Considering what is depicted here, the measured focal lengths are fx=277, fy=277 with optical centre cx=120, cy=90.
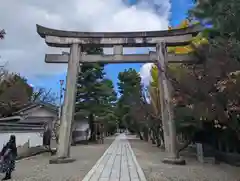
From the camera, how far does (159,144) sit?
26.5 m

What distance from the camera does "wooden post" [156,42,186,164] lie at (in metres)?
12.3

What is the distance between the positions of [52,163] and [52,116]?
17.2m

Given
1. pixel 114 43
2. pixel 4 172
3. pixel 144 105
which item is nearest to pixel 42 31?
pixel 114 43

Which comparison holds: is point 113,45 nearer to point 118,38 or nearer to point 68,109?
point 118,38

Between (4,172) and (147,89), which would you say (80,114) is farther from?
(4,172)

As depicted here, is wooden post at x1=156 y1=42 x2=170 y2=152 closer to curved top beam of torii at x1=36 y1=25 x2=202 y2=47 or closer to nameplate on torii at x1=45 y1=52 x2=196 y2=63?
nameplate on torii at x1=45 y1=52 x2=196 y2=63

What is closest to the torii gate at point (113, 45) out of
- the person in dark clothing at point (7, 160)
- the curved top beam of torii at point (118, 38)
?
the curved top beam of torii at point (118, 38)

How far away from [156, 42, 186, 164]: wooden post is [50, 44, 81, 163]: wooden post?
13.3ft

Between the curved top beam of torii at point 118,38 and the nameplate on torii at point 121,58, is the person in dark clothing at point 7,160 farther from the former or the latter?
the curved top beam of torii at point 118,38

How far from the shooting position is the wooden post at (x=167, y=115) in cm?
1233

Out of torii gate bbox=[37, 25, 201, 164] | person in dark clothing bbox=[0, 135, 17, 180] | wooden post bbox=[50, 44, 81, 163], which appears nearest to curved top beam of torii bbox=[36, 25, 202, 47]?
torii gate bbox=[37, 25, 201, 164]

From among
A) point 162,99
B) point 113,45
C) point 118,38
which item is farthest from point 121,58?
point 162,99

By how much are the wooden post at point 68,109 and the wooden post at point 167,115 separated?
405 centimetres

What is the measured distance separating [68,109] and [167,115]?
15.1ft
